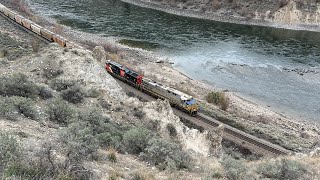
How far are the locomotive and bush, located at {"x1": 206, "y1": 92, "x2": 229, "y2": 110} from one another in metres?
4.92

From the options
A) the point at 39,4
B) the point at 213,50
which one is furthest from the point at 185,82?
the point at 39,4

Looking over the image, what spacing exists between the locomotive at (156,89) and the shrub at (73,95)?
10.4m

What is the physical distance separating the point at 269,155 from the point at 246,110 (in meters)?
11.2

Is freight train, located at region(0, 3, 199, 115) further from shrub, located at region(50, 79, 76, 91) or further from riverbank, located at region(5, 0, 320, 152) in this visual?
shrub, located at region(50, 79, 76, 91)

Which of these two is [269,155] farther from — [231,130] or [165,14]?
[165,14]

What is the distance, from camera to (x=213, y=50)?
56438mm

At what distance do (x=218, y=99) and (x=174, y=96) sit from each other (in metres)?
5.81

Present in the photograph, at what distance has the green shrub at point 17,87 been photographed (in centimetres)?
2134

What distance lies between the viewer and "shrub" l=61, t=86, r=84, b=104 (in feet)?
82.1

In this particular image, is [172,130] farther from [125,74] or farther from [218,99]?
[125,74]

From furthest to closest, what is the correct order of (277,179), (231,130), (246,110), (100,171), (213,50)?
(213,50)
(246,110)
(231,130)
(277,179)
(100,171)

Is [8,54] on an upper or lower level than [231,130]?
upper

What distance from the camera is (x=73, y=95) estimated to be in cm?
2552

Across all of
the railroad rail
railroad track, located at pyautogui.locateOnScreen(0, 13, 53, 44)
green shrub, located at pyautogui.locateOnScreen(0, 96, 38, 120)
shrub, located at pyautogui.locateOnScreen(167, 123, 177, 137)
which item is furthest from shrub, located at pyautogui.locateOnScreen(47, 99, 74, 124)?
railroad track, located at pyautogui.locateOnScreen(0, 13, 53, 44)
